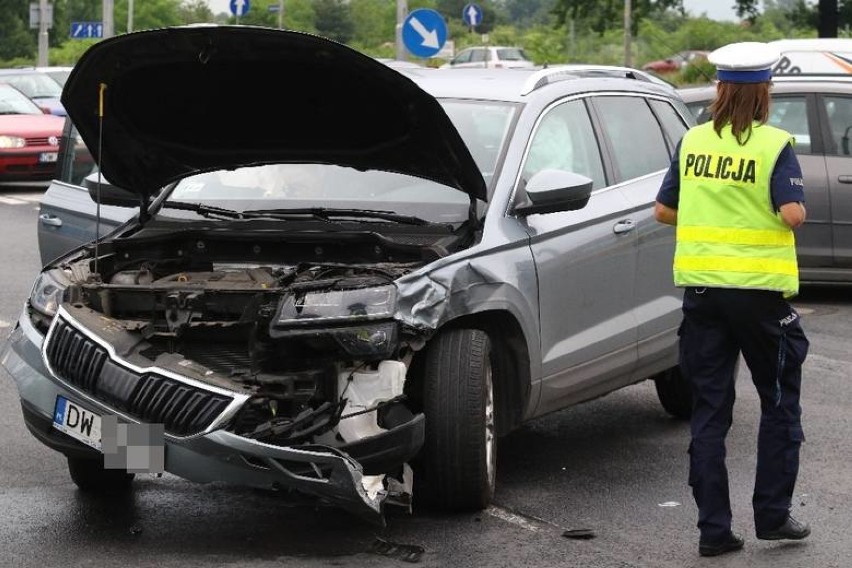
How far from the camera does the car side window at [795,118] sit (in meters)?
12.8

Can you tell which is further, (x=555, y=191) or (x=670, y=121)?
(x=670, y=121)

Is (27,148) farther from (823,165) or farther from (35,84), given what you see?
(823,165)

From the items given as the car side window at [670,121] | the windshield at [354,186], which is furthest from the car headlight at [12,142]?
the windshield at [354,186]

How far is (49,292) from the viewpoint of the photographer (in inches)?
250

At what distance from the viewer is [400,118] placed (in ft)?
21.3

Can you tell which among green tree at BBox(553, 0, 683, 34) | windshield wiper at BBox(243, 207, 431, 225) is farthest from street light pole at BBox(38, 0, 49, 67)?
windshield wiper at BBox(243, 207, 431, 225)

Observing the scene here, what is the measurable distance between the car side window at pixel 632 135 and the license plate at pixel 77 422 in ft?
9.63

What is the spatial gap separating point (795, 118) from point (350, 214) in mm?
6772

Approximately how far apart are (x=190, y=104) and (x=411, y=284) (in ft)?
4.60

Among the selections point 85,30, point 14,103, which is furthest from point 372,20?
point 14,103

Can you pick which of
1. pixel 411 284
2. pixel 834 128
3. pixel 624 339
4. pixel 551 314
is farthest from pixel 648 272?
pixel 834 128

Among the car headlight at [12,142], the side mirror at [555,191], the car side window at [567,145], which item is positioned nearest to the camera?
the side mirror at [555,191]

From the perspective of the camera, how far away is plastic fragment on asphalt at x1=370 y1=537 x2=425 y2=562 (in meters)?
5.87

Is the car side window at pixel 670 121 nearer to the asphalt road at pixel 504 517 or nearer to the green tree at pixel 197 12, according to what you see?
A: the asphalt road at pixel 504 517
